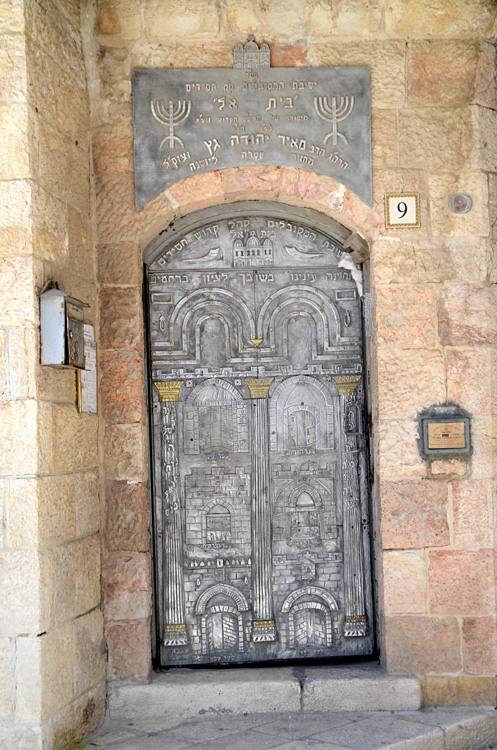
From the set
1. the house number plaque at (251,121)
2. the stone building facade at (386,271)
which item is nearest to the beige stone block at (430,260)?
the stone building facade at (386,271)

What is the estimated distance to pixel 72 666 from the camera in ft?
10.3

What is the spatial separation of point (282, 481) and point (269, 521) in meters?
0.22

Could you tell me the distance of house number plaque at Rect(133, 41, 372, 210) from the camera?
3.57 meters

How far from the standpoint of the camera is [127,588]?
3.53m

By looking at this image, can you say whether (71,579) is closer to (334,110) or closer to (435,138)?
(334,110)

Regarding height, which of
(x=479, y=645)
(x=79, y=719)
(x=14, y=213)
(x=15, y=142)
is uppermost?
(x=15, y=142)

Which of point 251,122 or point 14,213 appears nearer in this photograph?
point 14,213

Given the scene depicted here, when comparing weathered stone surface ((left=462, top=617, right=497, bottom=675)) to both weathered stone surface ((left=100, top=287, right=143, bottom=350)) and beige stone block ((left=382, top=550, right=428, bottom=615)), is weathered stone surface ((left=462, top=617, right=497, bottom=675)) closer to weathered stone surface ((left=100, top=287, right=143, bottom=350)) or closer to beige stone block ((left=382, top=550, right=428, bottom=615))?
beige stone block ((left=382, top=550, right=428, bottom=615))

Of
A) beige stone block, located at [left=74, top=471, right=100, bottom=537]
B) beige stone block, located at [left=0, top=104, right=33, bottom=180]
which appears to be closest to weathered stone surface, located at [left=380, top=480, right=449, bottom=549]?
beige stone block, located at [left=74, top=471, right=100, bottom=537]

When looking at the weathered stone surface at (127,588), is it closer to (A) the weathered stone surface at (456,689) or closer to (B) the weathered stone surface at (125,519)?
(B) the weathered stone surface at (125,519)

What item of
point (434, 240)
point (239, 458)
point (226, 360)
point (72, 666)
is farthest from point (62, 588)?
point (434, 240)

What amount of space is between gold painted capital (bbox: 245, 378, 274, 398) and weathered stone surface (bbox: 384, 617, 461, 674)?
1260 mm

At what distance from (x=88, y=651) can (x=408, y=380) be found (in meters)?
1.97

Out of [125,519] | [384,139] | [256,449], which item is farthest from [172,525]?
[384,139]
